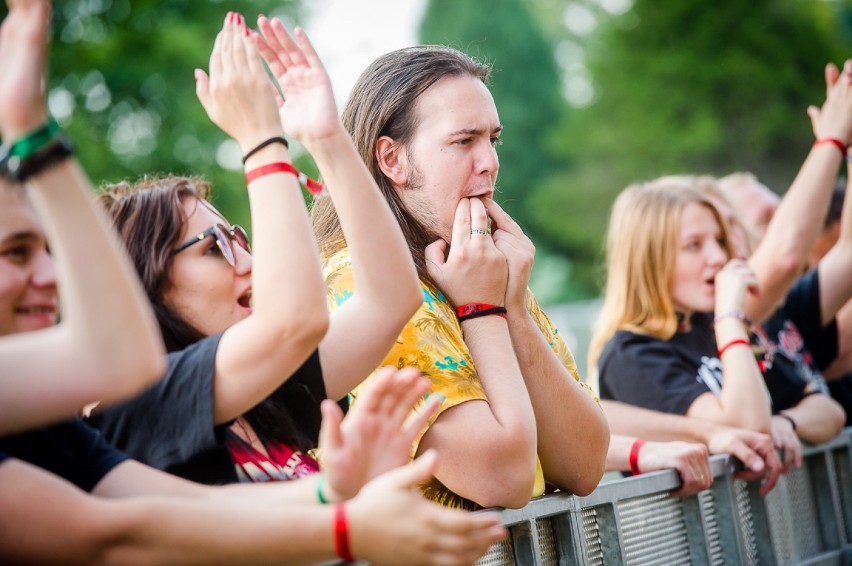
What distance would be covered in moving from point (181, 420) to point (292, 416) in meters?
0.41

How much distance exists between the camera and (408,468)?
189cm

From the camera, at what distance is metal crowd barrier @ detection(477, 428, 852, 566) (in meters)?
3.11

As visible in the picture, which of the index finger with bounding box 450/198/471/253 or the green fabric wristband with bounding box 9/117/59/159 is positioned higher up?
the index finger with bounding box 450/198/471/253

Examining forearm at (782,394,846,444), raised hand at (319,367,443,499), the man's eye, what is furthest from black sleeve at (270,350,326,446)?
forearm at (782,394,846,444)

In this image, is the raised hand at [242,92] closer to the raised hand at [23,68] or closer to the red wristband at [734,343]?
the raised hand at [23,68]

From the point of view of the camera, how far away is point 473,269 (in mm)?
3133

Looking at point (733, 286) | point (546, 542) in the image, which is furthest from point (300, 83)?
point (733, 286)

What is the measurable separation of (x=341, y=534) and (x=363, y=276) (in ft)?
3.09

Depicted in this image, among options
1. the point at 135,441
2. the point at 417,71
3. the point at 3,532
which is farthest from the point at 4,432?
the point at 417,71

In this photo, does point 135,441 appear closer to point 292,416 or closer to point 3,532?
point 292,416

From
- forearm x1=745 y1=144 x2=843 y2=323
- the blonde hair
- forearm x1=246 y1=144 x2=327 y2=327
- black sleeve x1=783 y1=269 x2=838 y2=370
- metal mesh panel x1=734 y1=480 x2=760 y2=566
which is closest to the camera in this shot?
forearm x1=246 y1=144 x2=327 y2=327

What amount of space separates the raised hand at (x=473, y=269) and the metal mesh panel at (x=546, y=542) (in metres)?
0.67

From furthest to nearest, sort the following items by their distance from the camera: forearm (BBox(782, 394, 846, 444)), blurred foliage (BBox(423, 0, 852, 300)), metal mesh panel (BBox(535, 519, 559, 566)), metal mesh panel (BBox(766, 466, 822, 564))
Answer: blurred foliage (BBox(423, 0, 852, 300))
forearm (BBox(782, 394, 846, 444))
metal mesh panel (BBox(766, 466, 822, 564))
metal mesh panel (BBox(535, 519, 559, 566))

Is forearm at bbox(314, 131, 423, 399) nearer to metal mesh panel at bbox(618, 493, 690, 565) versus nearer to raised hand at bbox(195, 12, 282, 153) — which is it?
raised hand at bbox(195, 12, 282, 153)
